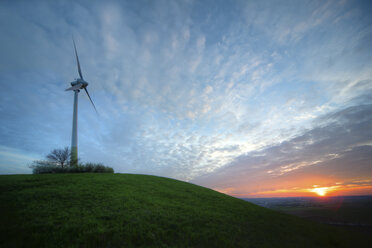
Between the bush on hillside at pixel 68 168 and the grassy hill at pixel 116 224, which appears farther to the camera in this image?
the bush on hillside at pixel 68 168

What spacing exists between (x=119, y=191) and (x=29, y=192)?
8.39 m

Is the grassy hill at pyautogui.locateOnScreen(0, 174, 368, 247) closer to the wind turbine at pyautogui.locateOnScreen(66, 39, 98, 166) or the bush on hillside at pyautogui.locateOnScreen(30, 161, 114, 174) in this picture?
the bush on hillside at pyautogui.locateOnScreen(30, 161, 114, 174)

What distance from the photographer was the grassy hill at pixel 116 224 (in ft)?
29.1

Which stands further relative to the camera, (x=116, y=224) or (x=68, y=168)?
(x=68, y=168)

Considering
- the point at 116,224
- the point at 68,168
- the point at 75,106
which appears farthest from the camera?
the point at 75,106

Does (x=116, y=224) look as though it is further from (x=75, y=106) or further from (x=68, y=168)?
(x=75, y=106)

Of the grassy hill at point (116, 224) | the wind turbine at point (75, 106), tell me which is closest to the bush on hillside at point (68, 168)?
the wind turbine at point (75, 106)

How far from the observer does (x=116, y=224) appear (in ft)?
34.8

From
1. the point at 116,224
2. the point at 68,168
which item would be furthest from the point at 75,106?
the point at 116,224

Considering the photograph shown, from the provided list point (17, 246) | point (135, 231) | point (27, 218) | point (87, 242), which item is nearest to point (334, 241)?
point (135, 231)

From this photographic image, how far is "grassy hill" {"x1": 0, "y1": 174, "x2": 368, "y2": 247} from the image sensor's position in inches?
350

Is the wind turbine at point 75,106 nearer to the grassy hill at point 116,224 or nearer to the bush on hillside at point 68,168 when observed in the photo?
the bush on hillside at point 68,168

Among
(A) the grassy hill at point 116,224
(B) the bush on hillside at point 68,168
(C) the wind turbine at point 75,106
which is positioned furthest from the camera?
(C) the wind turbine at point 75,106

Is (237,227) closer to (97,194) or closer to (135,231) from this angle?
(135,231)
